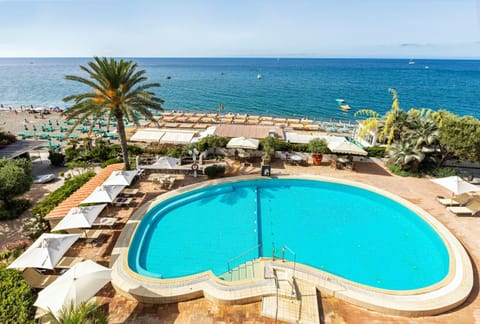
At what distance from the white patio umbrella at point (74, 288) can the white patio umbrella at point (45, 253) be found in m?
1.14

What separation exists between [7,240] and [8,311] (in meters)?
6.34

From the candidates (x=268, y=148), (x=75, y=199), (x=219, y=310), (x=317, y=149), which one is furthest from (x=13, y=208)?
(x=317, y=149)

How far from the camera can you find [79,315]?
5.89 metres

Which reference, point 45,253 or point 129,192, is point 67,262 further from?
point 129,192

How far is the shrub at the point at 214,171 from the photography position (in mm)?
15992

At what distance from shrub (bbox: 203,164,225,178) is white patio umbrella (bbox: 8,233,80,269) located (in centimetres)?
842

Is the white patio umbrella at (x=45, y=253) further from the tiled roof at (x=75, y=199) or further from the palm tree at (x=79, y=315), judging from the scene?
the tiled roof at (x=75, y=199)

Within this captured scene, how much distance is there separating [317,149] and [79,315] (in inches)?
633

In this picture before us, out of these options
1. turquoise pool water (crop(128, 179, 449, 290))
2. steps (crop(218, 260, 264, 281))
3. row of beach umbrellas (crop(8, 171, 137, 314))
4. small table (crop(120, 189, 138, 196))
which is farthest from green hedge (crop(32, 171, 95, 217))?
steps (crop(218, 260, 264, 281))

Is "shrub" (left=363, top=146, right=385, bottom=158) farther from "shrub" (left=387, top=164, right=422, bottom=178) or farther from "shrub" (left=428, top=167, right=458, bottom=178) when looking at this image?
"shrub" (left=428, top=167, right=458, bottom=178)

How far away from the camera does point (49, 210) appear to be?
12.0 meters

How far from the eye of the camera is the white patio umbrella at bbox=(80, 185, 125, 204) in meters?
11.4

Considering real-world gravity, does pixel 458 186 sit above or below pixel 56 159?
above

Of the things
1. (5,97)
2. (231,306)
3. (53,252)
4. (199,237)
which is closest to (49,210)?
(53,252)
